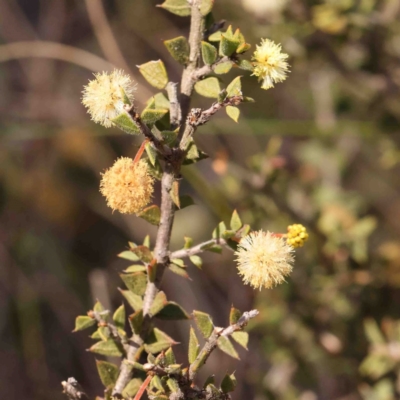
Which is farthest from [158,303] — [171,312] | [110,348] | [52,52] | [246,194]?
[52,52]

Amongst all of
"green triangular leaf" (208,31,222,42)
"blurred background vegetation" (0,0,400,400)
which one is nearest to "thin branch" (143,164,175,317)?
"green triangular leaf" (208,31,222,42)

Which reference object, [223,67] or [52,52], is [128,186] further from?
[52,52]

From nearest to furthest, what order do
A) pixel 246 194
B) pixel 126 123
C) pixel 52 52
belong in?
pixel 126 123
pixel 246 194
pixel 52 52

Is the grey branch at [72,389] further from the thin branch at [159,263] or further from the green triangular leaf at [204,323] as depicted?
the green triangular leaf at [204,323]

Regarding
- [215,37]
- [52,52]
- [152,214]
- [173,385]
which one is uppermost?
[52,52]

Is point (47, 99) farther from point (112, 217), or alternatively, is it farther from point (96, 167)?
point (112, 217)

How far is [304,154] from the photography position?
270 centimetres

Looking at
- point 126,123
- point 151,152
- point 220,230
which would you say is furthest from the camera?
point 220,230

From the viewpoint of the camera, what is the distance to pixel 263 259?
3.42 feet

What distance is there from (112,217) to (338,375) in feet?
5.21

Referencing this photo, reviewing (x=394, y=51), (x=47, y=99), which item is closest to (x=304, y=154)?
(x=394, y=51)

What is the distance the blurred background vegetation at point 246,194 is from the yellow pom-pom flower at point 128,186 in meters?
0.92

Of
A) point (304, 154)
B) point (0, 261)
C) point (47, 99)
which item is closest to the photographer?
point (304, 154)

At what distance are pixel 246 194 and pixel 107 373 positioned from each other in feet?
3.35
